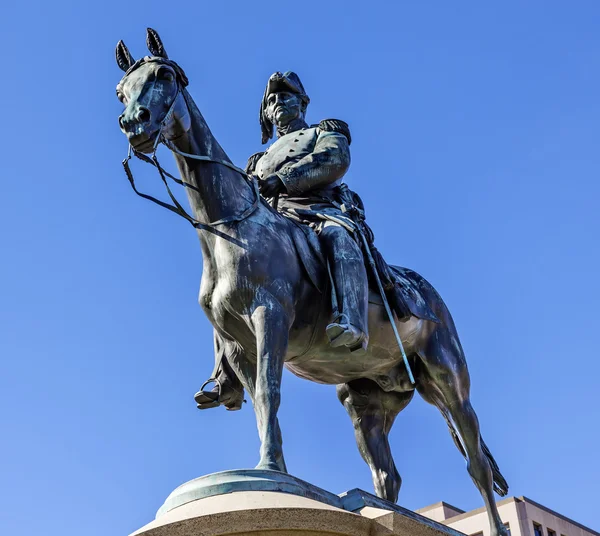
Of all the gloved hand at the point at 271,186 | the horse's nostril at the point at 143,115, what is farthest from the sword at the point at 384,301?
the horse's nostril at the point at 143,115

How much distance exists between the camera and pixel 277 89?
39.7ft

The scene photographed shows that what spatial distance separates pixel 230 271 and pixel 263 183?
1634mm

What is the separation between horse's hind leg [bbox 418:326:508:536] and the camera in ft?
36.6

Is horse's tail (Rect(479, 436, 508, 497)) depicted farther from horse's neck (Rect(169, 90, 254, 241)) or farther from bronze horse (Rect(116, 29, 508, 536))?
horse's neck (Rect(169, 90, 254, 241))

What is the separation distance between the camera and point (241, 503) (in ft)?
26.3

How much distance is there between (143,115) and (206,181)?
884 millimetres

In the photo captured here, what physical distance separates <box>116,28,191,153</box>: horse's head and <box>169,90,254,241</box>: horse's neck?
0.15m

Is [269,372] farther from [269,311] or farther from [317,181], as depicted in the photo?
[317,181]

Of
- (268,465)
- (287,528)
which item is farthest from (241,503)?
(268,465)

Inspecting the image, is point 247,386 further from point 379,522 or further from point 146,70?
point 146,70

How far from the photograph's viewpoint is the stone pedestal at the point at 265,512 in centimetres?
791
